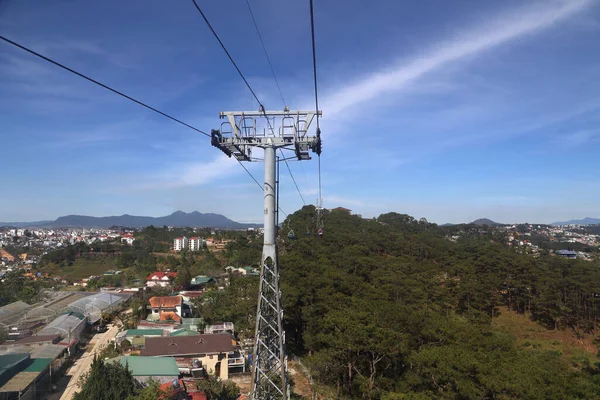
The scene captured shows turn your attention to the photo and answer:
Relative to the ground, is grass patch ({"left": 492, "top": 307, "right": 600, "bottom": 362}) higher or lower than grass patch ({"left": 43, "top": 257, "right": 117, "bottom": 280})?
lower

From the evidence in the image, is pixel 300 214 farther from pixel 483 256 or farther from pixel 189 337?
pixel 189 337

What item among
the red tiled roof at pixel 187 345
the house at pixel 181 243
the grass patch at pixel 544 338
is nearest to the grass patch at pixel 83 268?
the house at pixel 181 243

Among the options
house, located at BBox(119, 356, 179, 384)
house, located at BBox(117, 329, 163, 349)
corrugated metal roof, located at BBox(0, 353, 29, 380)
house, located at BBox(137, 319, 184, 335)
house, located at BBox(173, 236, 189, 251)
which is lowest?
house, located at BBox(137, 319, 184, 335)

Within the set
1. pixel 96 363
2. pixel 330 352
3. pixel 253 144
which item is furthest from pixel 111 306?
pixel 253 144

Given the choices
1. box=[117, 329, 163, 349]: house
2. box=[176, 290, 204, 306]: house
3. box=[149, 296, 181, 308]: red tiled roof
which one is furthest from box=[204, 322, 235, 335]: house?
box=[176, 290, 204, 306]: house

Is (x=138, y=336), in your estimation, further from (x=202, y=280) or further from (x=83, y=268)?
(x=83, y=268)

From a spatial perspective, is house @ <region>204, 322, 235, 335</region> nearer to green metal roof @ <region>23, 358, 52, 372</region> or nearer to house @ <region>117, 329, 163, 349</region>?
house @ <region>117, 329, 163, 349</region>

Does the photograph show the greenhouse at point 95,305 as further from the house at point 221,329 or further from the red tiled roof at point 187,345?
the red tiled roof at point 187,345
